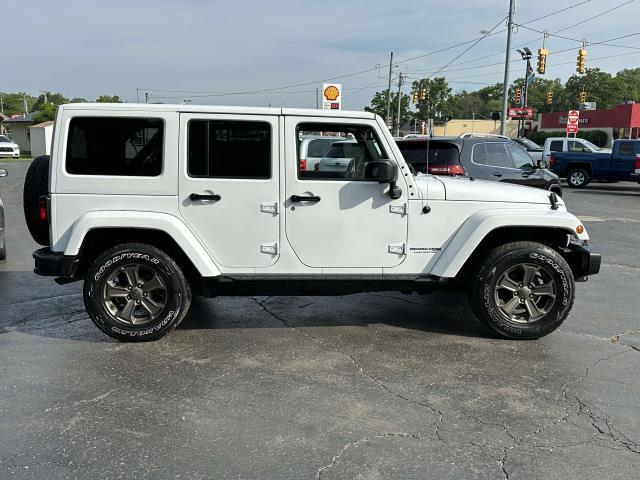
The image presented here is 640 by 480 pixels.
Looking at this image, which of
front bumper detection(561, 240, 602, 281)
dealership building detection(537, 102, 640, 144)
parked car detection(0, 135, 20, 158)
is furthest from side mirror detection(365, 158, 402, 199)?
dealership building detection(537, 102, 640, 144)

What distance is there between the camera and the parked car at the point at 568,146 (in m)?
21.2

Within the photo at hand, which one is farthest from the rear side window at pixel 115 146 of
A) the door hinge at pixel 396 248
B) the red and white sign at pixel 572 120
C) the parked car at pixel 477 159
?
the red and white sign at pixel 572 120

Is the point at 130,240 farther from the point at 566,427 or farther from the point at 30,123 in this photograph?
the point at 30,123

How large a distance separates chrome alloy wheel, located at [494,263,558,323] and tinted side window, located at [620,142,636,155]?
17.4 m

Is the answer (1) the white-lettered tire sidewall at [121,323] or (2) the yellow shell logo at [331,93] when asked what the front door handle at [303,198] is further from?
(2) the yellow shell logo at [331,93]

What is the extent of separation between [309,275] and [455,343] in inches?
54.8

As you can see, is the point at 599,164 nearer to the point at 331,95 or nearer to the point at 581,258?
the point at 331,95

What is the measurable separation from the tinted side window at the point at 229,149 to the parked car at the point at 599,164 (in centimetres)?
1802

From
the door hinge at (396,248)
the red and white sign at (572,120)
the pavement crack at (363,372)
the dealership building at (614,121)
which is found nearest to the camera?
the pavement crack at (363,372)

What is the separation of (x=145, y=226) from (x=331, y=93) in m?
12.4

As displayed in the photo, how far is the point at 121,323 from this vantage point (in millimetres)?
4750

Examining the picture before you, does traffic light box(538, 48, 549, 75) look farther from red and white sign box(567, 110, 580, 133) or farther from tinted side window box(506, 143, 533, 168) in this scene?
tinted side window box(506, 143, 533, 168)

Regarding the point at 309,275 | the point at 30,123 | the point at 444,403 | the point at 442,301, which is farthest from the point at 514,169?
the point at 30,123

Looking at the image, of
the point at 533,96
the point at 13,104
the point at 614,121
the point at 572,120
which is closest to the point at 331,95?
the point at 572,120
